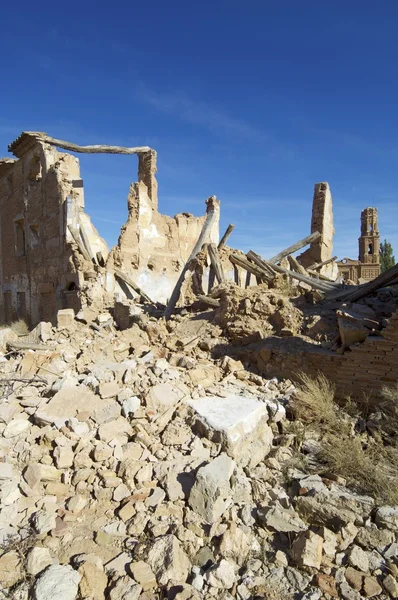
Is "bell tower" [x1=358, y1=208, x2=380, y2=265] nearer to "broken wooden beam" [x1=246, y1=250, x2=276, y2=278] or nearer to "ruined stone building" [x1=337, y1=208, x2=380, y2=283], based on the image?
"ruined stone building" [x1=337, y1=208, x2=380, y2=283]

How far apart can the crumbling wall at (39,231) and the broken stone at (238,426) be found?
8.05 m

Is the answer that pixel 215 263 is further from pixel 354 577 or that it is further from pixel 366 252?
pixel 366 252

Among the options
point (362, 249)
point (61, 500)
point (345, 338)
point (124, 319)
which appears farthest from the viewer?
point (362, 249)

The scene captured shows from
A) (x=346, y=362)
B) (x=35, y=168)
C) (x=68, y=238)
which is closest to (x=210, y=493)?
(x=346, y=362)

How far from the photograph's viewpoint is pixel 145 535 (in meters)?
3.23

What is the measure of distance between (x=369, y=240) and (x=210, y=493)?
31475mm

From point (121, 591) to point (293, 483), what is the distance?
191 cm

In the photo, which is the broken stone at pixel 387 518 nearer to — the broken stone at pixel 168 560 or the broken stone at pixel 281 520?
the broken stone at pixel 281 520

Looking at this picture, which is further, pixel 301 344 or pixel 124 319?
pixel 124 319

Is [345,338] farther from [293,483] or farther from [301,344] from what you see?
[293,483]

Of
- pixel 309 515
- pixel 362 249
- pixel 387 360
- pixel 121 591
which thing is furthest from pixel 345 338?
pixel 362 249

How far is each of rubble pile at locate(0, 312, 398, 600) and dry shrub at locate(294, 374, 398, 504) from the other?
0.18m

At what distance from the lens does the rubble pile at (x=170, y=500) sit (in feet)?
A: 9.27

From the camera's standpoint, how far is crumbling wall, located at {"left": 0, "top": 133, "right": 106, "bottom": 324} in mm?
12438
